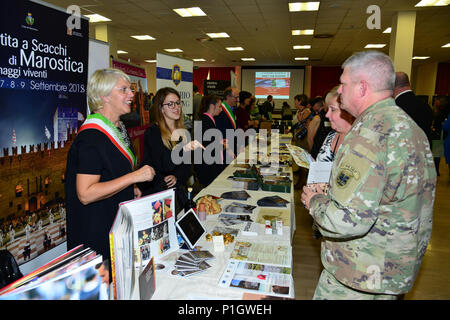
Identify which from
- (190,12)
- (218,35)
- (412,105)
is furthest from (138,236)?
(218,35)

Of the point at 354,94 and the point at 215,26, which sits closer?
the point at 354,94

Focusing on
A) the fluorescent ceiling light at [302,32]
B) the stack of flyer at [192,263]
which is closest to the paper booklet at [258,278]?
the stack of flyer at [192,263]

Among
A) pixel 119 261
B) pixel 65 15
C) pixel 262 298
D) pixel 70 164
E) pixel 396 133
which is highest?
pixel 65 15

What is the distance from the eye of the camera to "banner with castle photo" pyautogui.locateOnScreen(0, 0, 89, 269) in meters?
1.71

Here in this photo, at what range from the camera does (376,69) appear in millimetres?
1085

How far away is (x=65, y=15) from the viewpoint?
201 cm

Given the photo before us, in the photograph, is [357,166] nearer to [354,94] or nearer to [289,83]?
[354,94]

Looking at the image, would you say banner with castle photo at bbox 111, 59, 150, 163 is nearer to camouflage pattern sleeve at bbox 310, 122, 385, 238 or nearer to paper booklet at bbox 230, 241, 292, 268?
paper booklet at bbox 230, 241, 292, 268

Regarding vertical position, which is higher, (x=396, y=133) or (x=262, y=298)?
(x=396, y=133)

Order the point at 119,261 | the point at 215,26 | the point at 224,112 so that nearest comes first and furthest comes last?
the point at 119,261
the point at 224,112
the point at 215,26

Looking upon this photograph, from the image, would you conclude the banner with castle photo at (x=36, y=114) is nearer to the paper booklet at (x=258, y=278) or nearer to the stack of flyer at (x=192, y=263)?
the stack of flyer at (x=192, y=263)

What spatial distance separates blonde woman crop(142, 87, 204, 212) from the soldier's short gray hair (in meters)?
1.37
